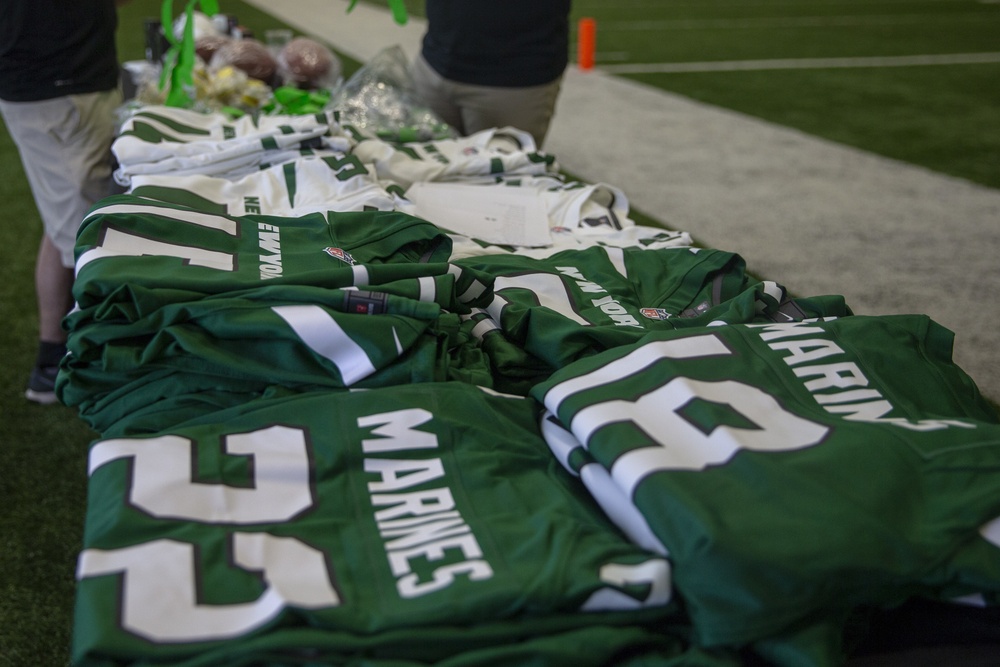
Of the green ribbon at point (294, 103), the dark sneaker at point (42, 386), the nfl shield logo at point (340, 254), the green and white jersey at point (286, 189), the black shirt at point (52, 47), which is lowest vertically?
the dark sneaker at point (42, 386)

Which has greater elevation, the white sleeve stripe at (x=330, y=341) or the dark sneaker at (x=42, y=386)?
the white sleeve stripe at (x=330, y=341)

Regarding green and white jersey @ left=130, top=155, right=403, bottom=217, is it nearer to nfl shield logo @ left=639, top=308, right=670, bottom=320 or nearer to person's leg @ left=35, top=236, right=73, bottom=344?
nfl shield logo @ left=639, top=308, right=670, bottom=320

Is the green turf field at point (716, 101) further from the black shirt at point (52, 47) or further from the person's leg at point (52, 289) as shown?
the black shirt at point (52, 47)

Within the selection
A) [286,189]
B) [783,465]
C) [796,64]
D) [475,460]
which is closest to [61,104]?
[286,189]

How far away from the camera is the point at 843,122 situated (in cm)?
480

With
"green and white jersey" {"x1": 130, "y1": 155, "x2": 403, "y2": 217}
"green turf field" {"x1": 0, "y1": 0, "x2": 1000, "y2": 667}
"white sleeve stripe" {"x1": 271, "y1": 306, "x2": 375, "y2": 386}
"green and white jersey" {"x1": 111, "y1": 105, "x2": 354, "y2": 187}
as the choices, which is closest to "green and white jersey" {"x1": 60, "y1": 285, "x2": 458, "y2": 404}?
"white sleeve stripe" {"x1": 271, "y1": 306, "x2": 375, "y2": 386}

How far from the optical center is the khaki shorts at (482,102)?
2.25 m

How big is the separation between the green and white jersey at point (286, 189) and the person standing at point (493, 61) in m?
0.78

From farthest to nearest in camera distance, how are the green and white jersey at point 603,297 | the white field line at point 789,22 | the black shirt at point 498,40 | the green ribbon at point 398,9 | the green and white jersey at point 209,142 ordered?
the white field line at point 789,22, the black shirt at point 498,40, the green ribbon at point 398,9, the green and white jersey at point 209,142, the green and white jersey at point 603,297

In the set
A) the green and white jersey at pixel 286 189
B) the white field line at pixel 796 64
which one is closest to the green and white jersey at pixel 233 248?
the green and white jersey at pixel 286 189

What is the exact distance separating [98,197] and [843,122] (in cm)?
402

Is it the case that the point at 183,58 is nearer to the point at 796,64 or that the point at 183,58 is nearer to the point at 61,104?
the point at 61,104

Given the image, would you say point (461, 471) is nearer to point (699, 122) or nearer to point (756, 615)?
point (756, 615)

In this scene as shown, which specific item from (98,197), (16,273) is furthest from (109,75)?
(16,273)
